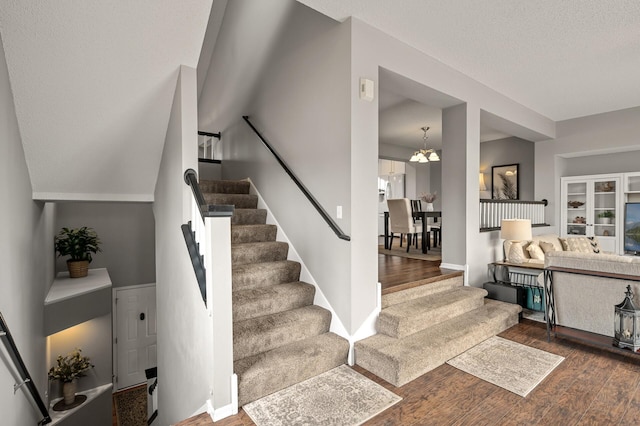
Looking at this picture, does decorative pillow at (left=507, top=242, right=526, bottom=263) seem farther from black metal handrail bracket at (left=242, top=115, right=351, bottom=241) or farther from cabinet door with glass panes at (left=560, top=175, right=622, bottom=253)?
black metal handrail bracket at (left=242, top=115, right=351, bottom=241)

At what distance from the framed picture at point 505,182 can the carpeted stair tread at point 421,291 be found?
160 inches

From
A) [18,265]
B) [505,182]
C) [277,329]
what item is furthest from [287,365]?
[505,182]

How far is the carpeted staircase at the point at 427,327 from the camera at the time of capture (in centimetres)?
260

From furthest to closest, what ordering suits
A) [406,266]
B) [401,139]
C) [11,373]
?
[401,139]
[406,266]
[11,373]

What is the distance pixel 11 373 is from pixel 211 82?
190 inches

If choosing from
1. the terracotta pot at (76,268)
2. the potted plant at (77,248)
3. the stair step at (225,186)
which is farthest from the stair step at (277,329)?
the terracotta pot at (76,268)

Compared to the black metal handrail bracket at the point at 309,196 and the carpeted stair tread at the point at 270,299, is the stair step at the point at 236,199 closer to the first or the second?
the black metal handrail bracket at the point at 309,196

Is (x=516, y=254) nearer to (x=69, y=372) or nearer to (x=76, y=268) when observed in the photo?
(x=76, y=268)

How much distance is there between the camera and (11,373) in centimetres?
241

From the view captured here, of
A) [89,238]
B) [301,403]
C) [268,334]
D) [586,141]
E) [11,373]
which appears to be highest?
[586,141]

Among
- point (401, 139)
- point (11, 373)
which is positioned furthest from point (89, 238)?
point (401, 139)

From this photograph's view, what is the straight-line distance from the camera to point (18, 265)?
2.67m

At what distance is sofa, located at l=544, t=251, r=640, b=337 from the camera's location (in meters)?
2.91

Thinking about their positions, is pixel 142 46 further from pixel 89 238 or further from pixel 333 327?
pixel 89 238
